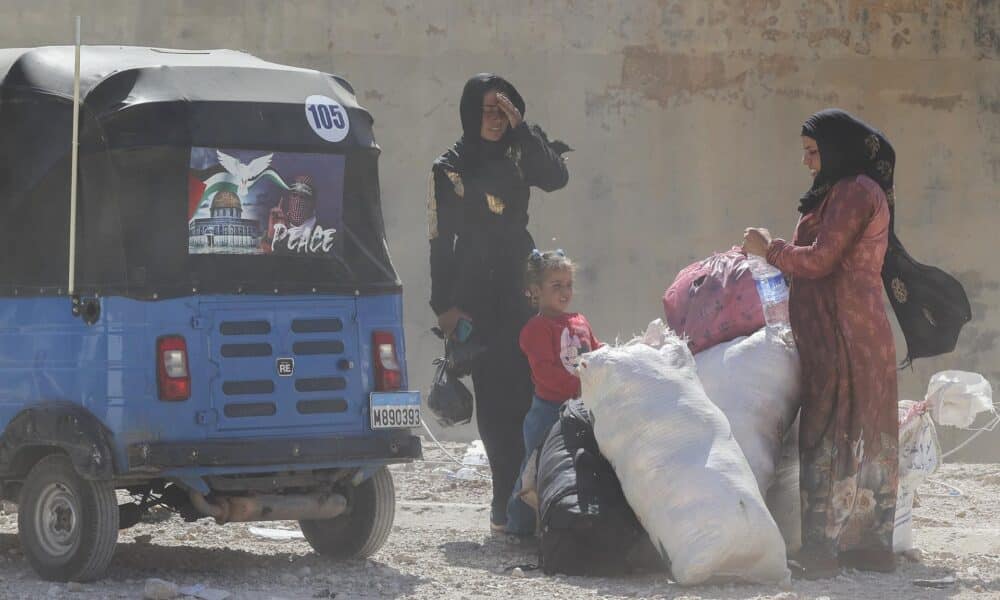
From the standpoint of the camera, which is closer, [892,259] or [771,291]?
[892,259]

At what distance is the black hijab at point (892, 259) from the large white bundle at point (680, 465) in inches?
36.1

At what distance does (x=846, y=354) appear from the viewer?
645 centimetres

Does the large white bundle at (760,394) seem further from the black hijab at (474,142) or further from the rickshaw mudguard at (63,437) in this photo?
the rickshaw mudguard at (63,437)

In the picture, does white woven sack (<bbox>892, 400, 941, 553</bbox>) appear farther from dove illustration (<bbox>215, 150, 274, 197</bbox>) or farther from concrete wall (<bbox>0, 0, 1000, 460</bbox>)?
concrete wall (<bbox>0, 0, 1000, 460</bbox>)

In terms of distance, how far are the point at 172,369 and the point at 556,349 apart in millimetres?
1795

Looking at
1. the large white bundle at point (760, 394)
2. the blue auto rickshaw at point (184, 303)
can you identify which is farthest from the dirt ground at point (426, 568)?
the large white bundle at point (760, 394)

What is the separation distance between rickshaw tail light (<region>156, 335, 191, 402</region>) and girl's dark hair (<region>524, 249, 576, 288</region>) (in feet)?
5.64

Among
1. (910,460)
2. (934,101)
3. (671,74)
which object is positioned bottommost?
(910,460)

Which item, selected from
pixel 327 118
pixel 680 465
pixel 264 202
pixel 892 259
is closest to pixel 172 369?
pixel 264 202

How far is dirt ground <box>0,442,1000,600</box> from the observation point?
6055mm

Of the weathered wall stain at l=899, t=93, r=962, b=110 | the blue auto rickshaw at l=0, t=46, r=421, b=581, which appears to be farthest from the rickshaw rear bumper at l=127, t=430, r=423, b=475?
the weathered wall stain at l=899, t=93, r=962, b=110

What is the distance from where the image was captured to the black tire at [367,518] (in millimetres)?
6859

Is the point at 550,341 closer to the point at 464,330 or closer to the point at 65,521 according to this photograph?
the point at 464,330

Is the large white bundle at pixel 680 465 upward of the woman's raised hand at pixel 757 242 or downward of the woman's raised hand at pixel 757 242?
downward
